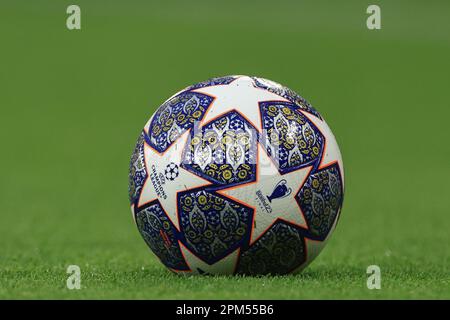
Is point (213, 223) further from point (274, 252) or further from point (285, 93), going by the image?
point (285, 93)

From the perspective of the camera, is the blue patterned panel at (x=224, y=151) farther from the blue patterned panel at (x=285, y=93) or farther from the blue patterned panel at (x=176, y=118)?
the blue patterned panel at (x=285, y=93)

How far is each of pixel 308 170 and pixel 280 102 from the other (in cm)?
67

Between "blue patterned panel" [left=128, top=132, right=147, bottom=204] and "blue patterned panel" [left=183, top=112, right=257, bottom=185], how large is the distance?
50cm

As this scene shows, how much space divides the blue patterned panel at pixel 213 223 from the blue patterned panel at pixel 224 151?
0.19 m

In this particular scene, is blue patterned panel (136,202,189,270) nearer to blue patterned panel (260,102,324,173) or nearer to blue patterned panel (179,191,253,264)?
blue patterned panel (179,191,253,264)

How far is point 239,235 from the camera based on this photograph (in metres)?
7.90

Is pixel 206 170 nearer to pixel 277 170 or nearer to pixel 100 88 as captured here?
pixel 277 170

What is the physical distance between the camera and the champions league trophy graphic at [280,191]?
7.91m

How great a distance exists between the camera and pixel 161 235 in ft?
26.8

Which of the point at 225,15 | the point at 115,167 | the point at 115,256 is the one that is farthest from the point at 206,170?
the point at 225,15

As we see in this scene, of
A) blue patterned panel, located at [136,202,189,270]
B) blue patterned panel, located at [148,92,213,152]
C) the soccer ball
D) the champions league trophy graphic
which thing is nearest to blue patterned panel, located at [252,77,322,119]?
the soccer ball

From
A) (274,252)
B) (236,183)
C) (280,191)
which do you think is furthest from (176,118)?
(274,252)

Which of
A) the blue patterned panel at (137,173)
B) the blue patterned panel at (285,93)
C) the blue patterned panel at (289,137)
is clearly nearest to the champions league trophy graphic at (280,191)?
the blue patterned panel at (289,137)

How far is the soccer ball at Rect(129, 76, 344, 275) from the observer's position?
7.88 meters
